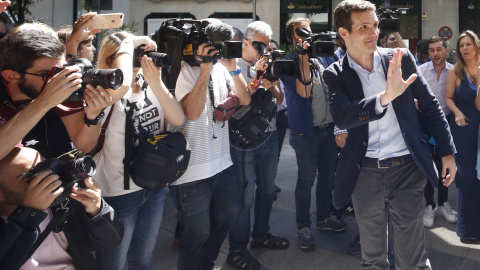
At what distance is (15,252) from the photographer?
1551 millimetres

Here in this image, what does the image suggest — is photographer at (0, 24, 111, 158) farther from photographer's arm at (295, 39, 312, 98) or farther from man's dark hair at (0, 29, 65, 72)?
photographer's arm at (295, 39, 312, 98)

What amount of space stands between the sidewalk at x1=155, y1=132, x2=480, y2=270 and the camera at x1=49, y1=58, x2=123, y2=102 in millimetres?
2248

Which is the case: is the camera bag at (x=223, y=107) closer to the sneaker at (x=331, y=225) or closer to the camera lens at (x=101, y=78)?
the camera lens at (x=101, y=78)

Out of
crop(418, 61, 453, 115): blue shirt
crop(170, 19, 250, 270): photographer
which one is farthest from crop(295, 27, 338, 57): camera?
crop(418, 61, 453, 115): blue shirt

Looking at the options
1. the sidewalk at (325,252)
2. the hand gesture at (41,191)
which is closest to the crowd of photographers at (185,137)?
the hand gesture at (41,191)

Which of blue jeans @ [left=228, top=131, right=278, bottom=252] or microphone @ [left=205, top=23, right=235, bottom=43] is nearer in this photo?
microphone @ [left=205, top=23, right=235, bottom=43]

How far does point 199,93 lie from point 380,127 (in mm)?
1180

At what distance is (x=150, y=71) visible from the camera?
102 inches

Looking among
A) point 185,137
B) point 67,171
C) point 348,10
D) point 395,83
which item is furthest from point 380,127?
point 67,171

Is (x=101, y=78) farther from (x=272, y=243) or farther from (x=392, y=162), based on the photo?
(x=272, y=243)

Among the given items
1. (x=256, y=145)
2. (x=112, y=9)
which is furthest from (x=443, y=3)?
(x=256, y=145)

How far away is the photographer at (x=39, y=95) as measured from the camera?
1767mm

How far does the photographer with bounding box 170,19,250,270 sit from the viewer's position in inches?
113

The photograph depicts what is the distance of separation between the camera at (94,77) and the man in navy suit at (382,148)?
4.63ft
